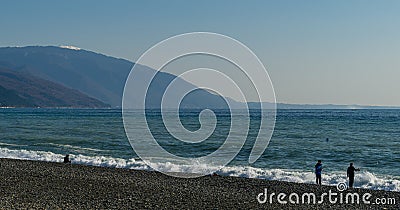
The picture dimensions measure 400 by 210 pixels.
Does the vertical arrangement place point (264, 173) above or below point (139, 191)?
above

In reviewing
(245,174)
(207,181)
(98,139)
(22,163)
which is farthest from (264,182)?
(98,139)

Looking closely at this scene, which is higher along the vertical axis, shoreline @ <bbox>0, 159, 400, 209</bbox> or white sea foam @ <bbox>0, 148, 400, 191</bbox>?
white sea foam @ <bbox>0, 148, 400, 191</bbox>

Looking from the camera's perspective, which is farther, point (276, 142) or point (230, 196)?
point (276, 142)

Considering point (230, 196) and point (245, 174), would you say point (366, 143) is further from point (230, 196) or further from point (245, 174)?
point (230, 196)

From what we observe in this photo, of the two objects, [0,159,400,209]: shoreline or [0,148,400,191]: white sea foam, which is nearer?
[0,159,400,209]: shoreline

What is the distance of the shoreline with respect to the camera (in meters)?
18.1

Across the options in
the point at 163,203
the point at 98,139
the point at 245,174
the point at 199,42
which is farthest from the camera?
the point at 98,139

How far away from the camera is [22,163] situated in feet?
104

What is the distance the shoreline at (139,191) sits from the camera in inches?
714

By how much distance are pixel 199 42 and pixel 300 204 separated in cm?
988

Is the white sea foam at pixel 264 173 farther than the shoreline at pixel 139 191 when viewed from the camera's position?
Yes

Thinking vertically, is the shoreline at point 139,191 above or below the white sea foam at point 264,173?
below

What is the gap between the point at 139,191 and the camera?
21.1 metres

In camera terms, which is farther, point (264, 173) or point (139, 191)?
point (264, 173)
